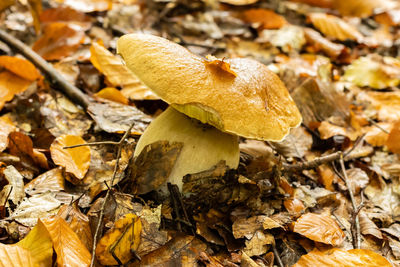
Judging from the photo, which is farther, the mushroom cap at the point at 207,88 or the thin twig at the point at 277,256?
the thin twig at the point at 277,256

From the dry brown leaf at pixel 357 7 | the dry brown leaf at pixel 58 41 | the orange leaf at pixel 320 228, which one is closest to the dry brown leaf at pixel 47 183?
the orange leaf at pixel 320 228

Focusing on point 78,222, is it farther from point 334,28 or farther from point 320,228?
point 334,28

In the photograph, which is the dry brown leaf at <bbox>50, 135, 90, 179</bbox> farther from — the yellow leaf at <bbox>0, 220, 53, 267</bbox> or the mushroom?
the yellow leaf at <bbox>0, 220, 53, 267</bbox>

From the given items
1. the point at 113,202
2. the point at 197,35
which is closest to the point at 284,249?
the point at 113,202

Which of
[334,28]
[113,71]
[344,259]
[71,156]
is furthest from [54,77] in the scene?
[334,28]

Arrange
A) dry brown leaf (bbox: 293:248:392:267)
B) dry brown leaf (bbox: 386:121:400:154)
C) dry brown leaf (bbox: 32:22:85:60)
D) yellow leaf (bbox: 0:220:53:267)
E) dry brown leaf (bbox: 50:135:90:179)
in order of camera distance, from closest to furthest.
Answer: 1. yellow leaf (bbox: 0:220:53:267)
2. dry brown leaf (bbox: 293:248:392:267)
3. dry brown leaf (bbox: 50:135:90:179)
4. dry brown leaf (bbox: 386:121:400:154)
5. dry brown leaf (bbox: 32:22:85:60)

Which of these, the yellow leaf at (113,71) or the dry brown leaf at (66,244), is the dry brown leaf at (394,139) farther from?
the dry brown leaf at (66,244)

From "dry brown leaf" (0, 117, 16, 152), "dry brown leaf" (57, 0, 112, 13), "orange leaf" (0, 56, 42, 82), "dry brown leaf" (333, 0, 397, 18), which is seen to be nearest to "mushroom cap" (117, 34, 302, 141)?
"dry brown leaf" (0, 117, 16, 152)
